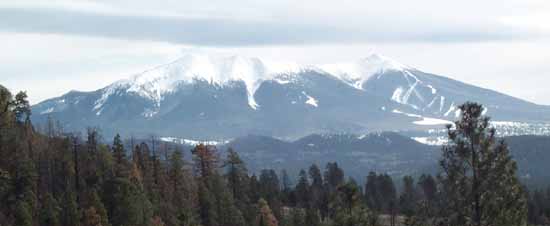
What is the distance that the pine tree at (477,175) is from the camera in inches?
1492

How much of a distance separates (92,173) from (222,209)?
16255mm

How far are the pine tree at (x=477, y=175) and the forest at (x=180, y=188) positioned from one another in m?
0.04

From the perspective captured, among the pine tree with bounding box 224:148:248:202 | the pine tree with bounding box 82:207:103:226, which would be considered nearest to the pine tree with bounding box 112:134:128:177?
the pine tree with bounding box 82:207:103:226

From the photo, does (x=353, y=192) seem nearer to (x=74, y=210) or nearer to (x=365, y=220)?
(x=365, y=220)

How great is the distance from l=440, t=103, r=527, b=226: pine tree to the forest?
0.04m

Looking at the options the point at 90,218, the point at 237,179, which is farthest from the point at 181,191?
the point at 90,218

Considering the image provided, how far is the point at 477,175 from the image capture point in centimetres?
3809

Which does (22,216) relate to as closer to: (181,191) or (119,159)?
(119,159)

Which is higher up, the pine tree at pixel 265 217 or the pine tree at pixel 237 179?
the pine tree at pixel 237 179

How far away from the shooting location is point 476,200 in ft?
125

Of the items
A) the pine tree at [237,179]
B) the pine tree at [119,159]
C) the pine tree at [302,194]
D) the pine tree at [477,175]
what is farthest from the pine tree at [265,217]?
the pine tree at [477,175]

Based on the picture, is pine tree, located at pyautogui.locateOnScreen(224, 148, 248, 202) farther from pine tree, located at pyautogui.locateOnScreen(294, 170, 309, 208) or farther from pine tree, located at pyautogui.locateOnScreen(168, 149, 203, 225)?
pine tree, located at pyautogui.locateOnScreen(294, 170, 309, 208)

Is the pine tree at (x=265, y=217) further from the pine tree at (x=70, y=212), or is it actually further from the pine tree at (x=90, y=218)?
the pine tree at (x=70, y=212)

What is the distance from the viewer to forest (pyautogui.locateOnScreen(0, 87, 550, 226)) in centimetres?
3812
